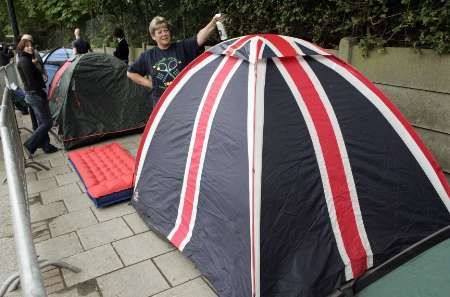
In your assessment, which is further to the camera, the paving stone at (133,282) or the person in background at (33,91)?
the person in background at (33,91)

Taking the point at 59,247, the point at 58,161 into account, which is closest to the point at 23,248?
the point at 59,247

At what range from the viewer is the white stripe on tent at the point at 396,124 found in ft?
8.91

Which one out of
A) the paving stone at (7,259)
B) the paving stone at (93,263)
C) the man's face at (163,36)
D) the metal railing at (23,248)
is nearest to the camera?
the metal railing at (23,248)

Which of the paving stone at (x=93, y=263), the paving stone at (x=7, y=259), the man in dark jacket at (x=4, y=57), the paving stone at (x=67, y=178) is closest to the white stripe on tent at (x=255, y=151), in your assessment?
the paving stone at (x=93, y=263)

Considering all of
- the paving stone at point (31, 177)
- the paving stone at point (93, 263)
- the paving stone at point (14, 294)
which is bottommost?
the paving stone at point (14, 294)

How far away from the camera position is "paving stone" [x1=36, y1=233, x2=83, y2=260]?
10.3 feet

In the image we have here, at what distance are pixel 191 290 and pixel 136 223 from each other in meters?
1.14

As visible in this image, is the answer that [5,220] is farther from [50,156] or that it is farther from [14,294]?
[50,156]

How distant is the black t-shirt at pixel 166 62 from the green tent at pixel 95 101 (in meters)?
2.20

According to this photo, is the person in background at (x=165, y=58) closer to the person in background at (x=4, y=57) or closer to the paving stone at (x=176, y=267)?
the paving stone at (x=176, y=267)

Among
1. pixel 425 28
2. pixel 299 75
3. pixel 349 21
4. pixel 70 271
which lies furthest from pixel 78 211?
pixel 425 28

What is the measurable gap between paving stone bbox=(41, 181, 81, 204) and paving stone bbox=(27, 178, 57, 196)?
0.25 feet

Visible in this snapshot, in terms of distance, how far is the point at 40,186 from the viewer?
453 centimetres

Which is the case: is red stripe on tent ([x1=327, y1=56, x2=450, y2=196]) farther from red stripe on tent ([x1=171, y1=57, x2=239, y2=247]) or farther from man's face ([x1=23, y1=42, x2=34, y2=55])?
man's face ([x1=23, y1=42, x2=34, y2=55])
